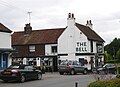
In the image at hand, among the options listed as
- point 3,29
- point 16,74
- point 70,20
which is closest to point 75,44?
point 70,20

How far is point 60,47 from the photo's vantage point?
52.0 m

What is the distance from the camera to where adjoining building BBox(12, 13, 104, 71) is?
51.3 metres

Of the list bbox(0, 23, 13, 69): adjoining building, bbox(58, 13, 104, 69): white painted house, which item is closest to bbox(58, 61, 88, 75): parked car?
bbox(0, 23, 13, 69): adjoining building

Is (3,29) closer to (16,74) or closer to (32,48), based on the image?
(16,74)

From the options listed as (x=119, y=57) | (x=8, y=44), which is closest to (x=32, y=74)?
(x=8, y=44)

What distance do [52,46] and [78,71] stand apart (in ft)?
44.5

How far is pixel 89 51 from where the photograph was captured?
169 ft

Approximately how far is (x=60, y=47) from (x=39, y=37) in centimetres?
467

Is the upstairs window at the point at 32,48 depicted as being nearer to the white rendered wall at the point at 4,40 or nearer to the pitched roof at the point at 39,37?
the pitched roof at the point at 39,37

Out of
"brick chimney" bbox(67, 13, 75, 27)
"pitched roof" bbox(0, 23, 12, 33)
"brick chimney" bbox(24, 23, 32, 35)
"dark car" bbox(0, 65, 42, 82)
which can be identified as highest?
"brick chimney" bbox(67, 13, 75, 27)

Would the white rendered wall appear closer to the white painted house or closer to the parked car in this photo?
the parked car

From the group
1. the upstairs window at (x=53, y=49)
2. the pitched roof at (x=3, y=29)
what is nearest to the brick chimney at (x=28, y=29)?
the upstairs window at (x=53, y=49)

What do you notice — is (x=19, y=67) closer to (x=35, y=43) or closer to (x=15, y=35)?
(x=35, y=43)

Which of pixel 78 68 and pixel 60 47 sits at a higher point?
pixel 60 47
